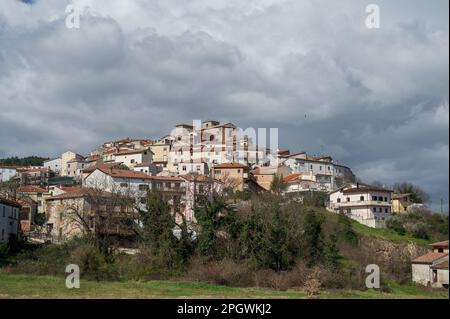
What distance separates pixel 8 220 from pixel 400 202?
Result: 43.9m

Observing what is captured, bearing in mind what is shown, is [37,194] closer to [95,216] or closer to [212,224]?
[95,216]

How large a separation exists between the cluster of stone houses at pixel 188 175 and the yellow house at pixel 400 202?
0.12 metres

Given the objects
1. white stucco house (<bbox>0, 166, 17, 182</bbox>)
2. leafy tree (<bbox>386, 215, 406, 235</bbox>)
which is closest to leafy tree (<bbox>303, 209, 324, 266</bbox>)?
leafy tree (<bbox>386, 215, 406, 235</bbox>)

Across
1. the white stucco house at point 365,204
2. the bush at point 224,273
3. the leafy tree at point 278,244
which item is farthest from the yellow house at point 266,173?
the bush at point 224,273

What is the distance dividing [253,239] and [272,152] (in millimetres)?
57774

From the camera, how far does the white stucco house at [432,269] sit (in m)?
30.3

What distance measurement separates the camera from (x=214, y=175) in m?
78.4

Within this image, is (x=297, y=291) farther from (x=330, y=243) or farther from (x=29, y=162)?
(x=29, y=162)

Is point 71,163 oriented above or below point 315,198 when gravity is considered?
above

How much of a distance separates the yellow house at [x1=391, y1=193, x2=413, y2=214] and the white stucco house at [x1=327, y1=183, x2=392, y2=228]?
2370mm

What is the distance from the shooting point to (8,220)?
47438 millimetres

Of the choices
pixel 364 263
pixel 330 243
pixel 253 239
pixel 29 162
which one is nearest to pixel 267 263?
pixel 253 239
